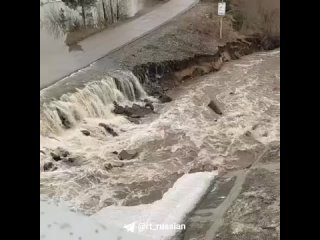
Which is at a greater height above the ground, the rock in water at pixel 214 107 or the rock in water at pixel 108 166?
the rock in water at pixel 214 107

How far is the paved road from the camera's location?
3.36m

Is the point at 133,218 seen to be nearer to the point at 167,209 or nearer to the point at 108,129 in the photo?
the point at 167,209

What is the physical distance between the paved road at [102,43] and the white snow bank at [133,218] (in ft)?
3.98

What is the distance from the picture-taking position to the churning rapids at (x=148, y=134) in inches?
104

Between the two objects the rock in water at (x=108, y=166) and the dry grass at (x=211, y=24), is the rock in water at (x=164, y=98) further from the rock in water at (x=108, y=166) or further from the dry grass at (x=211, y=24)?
the rock in water at (x=108, y=166)

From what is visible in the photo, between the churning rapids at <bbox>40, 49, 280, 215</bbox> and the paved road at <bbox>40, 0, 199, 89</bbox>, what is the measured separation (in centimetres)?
A: 20

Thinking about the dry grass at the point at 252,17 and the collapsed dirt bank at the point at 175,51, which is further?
the collapsed dirt bank at the point at 175,51

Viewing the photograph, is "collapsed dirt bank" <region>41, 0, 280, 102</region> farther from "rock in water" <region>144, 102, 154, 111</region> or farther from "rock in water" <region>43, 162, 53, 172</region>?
"rock in water" <region>43, 162, 53, 172</region>

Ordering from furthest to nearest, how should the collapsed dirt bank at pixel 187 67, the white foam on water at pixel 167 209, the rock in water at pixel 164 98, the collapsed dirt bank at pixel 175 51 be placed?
the collapsed dirt bank at pixel 187 67 < the collapsed dirt bank at pixel 175 51 < the rock in water at pixel 164 98 < the white foam on water at pixel 167 209

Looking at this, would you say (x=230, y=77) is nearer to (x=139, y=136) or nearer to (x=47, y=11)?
(x=139, y=136)

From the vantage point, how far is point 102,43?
3.94 m

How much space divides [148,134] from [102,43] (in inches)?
41.5

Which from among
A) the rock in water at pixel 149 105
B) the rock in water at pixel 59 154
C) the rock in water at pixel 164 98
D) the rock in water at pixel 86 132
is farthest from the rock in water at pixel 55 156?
the rock in water at pixel 164 98
